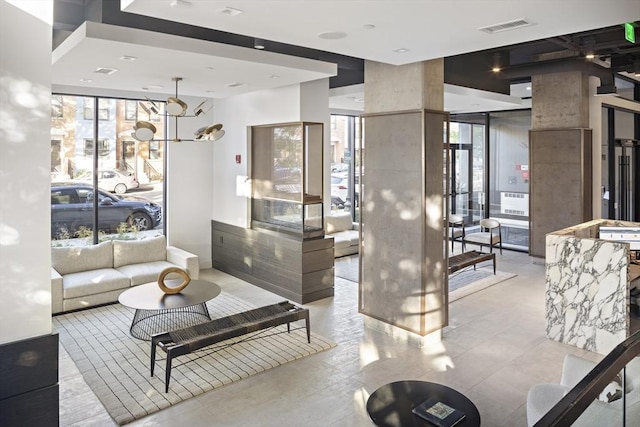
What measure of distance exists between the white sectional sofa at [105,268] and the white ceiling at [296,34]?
2426 millimetres

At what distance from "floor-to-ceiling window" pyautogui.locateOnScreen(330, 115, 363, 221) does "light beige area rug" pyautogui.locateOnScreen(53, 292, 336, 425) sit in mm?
5665

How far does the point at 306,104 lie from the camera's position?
6.83 metres

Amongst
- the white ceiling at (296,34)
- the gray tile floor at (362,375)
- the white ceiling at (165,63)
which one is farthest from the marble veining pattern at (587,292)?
the white ceiling at (165,63)

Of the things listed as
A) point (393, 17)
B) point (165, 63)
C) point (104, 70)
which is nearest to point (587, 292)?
point (393, 17)

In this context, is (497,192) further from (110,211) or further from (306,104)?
(110,211)

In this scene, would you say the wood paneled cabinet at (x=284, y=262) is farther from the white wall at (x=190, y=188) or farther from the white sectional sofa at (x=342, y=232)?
the white sectional sofa at (x=342, y=232)

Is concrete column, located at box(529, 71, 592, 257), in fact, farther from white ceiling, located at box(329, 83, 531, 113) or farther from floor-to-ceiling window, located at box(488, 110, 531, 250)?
floor-to-ceiling window, located at box(488, 110, 531, 250)

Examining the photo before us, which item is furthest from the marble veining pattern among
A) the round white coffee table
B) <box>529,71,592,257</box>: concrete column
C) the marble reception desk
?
the round white coffee table

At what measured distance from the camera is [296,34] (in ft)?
12.1

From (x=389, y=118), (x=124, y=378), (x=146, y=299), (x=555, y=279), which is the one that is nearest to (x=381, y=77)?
A: (x=389, y=118)

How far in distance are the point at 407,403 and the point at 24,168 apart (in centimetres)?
278

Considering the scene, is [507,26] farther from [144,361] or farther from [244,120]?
[244,120]

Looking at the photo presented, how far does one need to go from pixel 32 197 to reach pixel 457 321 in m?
4.88

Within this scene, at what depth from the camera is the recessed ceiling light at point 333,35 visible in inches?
146
